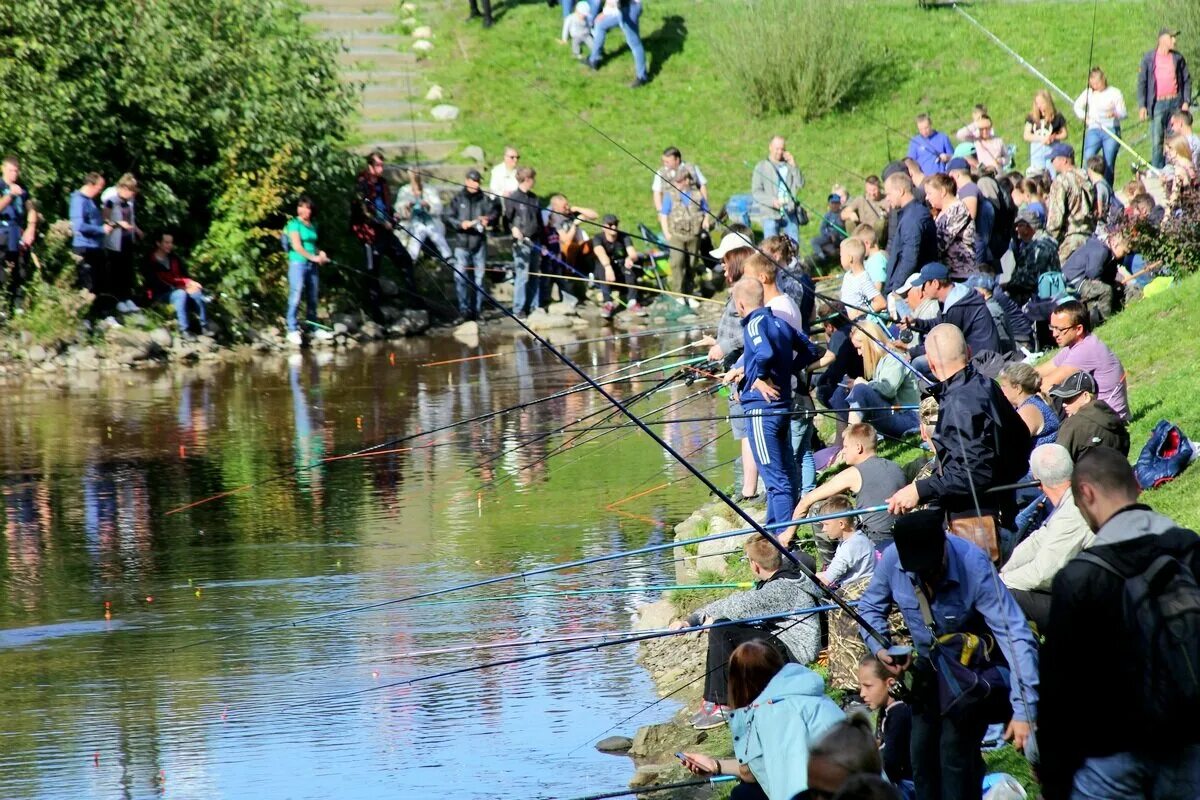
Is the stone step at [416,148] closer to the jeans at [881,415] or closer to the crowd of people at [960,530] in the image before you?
the crowd of people at [960,530]

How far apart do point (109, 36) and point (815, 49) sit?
1223cm

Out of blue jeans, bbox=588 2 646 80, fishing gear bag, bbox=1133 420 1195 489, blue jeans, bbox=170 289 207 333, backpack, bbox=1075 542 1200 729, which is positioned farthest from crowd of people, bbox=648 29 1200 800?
blue jeans, bbox=588 2 646 80

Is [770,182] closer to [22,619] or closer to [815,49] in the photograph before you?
[815,49]

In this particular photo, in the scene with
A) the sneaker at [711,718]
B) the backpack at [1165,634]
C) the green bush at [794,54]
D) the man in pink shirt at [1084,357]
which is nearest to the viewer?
the backpack at [1165,634]

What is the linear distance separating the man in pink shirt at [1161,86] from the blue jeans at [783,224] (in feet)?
15.4

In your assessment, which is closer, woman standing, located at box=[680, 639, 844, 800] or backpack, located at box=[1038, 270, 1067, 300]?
woman standing, located at box=[680, 639, 844, 800]

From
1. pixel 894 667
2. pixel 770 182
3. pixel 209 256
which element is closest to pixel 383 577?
pixel 894 667

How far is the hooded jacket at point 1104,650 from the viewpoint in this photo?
Result: 440 centimetres

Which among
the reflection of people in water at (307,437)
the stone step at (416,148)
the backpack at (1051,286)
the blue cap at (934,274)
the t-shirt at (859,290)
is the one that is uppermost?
the stone step at (416,148)

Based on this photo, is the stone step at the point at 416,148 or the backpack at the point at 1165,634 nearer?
the backpack at the point at 1165,634

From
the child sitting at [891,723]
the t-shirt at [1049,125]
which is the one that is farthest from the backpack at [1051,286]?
the child sitting at [891,723]

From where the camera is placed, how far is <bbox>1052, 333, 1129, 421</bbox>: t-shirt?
9.84m

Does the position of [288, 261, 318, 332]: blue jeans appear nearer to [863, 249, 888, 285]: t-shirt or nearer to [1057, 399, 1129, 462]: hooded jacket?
[863, 249, 888, 285]: t-shirt

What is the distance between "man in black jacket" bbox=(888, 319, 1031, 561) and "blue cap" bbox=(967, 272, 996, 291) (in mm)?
4557
